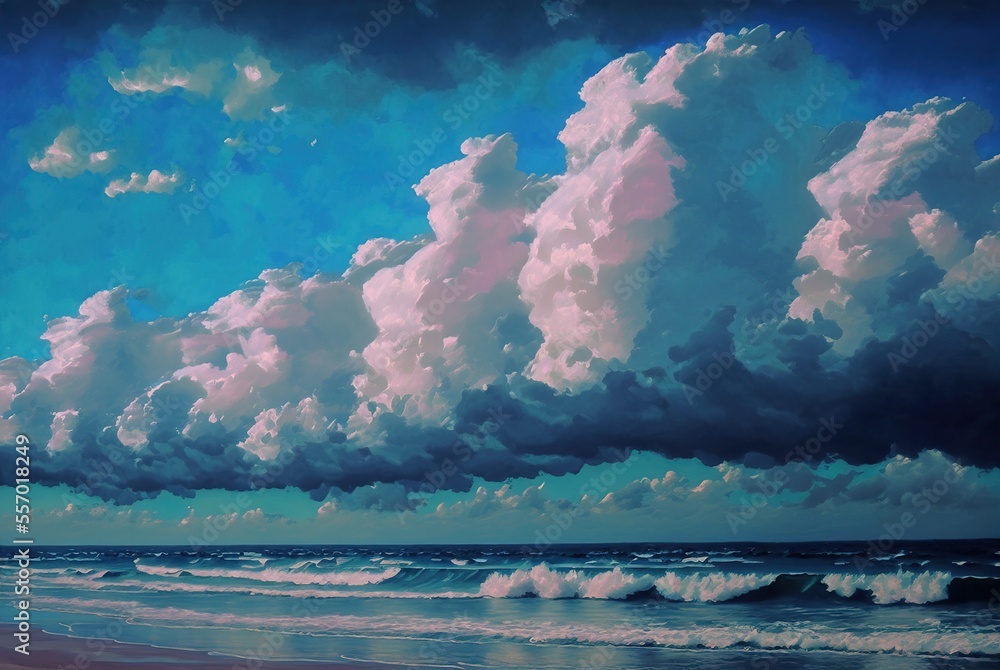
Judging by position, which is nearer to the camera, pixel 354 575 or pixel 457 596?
pixel 457 596

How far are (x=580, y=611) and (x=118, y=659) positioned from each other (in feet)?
21.1

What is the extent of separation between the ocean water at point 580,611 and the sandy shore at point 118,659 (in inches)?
11.9

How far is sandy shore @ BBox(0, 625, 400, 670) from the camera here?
774 centimetres

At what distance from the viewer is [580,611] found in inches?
433

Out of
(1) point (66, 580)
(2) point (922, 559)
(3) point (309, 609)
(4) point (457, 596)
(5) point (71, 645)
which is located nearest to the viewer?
(5) point (71, 645)

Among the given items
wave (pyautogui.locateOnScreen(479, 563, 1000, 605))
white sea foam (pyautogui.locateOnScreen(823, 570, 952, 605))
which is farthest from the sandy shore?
white sea foam (pyautogui.locateOnScreen(823, 570, 952, 605))

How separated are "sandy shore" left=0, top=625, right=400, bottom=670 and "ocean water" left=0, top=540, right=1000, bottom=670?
301mm

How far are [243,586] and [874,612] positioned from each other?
1217cm

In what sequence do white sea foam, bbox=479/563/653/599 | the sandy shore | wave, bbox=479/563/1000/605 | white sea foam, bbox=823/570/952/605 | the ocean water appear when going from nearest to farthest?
the sandy shore < the ocean water < white sea foam, bbox=823/570/952/605 < wave, bbox=479/563/1000/605 < white sea foam, bbox=479/563/653/599

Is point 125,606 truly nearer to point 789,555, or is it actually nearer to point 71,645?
point 71,645

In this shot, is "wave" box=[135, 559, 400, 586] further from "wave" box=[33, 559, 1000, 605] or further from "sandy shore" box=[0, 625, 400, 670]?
"sandy shore" box=[0, 625, 400, 670]

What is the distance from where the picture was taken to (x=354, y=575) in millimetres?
16688

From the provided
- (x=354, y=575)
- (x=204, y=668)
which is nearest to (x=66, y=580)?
(x=354, y=575)

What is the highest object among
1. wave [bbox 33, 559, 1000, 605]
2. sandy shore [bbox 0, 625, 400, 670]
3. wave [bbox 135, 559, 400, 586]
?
sandy shore [bbox 0, 625, 400, 670]
